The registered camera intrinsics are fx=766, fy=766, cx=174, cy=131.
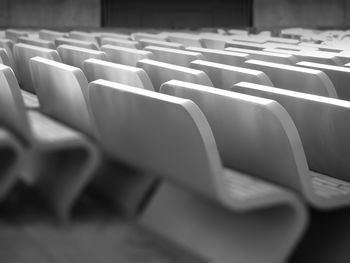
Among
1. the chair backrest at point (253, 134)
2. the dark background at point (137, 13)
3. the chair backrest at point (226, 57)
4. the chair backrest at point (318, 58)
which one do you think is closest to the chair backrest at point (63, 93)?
the chair backrest at point (253, 134)

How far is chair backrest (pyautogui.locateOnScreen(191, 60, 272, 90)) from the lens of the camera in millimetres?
2504

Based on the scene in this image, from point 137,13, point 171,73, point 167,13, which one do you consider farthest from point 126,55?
point 167,13

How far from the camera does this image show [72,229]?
2008mm

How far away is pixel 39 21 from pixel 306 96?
10.2 m

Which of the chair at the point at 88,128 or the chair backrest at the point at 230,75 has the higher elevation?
the chair backrest at the point at 230,75

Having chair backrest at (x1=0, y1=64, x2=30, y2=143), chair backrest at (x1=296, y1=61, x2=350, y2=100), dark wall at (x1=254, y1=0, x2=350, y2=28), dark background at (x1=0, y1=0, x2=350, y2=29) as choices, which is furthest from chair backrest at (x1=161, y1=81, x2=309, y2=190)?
dark wall at (x1=254, y1=0, x2=350, y2=28)

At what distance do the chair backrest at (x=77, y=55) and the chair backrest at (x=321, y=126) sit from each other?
120cm

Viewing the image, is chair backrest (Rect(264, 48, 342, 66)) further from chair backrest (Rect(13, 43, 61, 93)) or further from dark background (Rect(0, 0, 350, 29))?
dark background (Rect(0, 0, 350, 29))

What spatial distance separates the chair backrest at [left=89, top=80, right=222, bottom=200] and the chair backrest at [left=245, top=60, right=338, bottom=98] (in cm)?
73

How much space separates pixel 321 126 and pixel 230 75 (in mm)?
687

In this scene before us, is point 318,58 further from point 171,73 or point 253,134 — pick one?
point 253,134

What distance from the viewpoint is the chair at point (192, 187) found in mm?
1734

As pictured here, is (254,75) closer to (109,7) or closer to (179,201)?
(179,201)

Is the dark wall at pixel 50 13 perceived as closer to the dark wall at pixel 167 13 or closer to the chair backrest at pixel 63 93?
the dark wall at pixel 167 13
